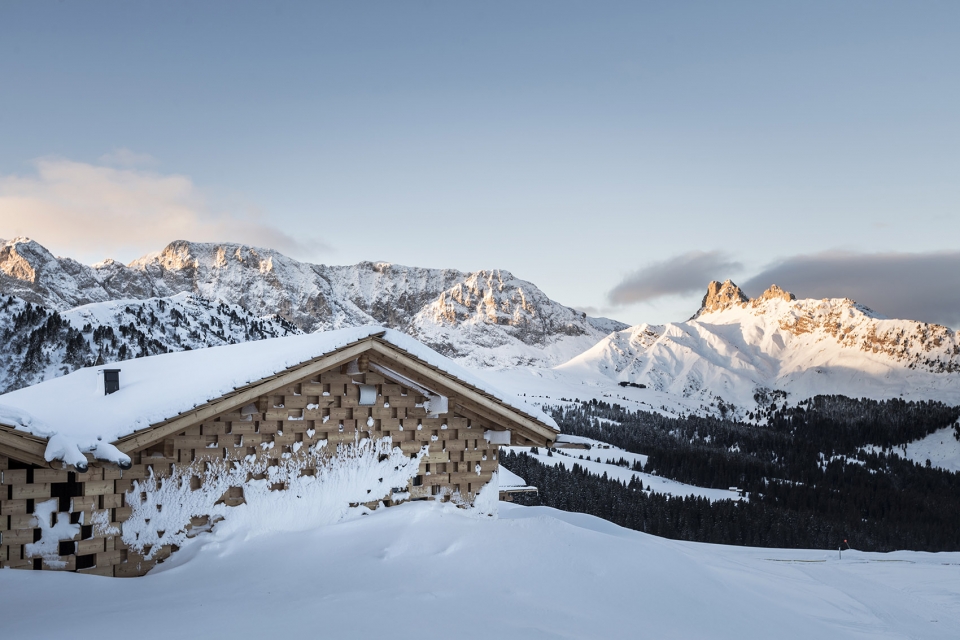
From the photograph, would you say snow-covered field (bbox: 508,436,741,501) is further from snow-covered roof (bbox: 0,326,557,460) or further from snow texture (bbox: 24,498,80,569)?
snow texture (bbox: 24,498,80,569)

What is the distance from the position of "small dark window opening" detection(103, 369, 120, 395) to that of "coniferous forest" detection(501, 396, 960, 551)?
179 ft

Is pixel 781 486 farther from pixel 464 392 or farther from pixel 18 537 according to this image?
pixel 18 537

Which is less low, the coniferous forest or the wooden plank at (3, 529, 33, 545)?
the wooden plank at (3, 529, 33, 545)

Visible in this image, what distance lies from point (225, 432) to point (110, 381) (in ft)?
10.5

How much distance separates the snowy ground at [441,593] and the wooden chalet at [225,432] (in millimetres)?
544

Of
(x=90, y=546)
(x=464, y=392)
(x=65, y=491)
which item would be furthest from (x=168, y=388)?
(x=464, y=392)

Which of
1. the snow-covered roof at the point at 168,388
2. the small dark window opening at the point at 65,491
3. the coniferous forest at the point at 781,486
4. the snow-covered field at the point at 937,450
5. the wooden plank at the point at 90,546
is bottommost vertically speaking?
the snow-covered field at the point at 937,450

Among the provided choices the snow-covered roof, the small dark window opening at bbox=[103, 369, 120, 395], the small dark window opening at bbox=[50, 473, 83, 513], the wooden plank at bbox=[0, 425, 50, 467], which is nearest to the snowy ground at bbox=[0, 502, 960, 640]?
the small dark window opening at bbox=[50, 473, 83, 513]

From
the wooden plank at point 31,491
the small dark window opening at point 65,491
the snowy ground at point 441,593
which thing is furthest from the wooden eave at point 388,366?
the snowy ground at point 441,593

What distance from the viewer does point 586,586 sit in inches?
316

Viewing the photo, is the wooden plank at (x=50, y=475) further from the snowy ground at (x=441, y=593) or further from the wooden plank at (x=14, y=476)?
the snowy ground at (x=441, y=593)

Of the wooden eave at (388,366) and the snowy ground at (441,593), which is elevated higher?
the wooden eave at (388,366)

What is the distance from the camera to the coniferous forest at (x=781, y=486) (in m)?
75.2

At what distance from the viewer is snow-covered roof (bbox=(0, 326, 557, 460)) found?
26.3 feet
